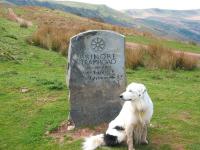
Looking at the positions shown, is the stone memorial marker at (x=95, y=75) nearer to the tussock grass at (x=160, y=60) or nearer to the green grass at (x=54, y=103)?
the green grass at (x=54, y=103)

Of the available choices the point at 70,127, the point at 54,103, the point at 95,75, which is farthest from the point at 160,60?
the point at 70,127

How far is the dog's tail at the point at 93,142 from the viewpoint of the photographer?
10008 mm

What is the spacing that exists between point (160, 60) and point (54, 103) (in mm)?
7470

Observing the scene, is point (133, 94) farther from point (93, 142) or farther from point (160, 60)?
point (160, 60)

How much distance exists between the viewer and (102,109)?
37.3ft

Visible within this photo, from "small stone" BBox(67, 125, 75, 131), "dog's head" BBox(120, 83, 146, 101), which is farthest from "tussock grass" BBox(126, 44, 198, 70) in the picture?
"dog's head" BBox(120, 83, 146, 101)

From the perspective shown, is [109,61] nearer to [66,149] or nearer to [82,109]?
[82,109]

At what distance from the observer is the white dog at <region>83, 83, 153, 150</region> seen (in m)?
9.52

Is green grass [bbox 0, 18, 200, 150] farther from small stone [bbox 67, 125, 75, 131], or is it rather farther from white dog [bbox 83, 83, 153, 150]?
small stone [bbox 67, 125, 75, 131]

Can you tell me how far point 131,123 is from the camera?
980cm

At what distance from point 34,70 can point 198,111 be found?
7153mm

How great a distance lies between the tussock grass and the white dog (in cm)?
917

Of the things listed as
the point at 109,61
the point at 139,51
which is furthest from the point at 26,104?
the point at 139,51

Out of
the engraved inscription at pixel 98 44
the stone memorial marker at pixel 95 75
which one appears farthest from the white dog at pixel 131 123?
the engraved inscription at pixel 98 44
